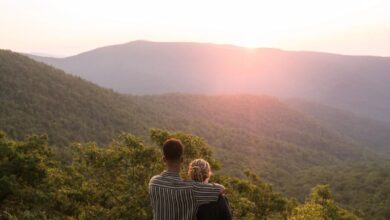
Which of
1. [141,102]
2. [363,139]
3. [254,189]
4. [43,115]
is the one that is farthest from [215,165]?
[363,139]

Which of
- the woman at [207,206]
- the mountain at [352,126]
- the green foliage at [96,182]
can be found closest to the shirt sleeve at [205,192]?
the woman at [207,206]

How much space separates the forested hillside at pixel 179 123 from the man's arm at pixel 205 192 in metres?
27.9

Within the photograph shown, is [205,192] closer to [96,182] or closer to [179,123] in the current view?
[96,182]

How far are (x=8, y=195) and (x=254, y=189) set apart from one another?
1068 cm

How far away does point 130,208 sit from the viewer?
46.6ft

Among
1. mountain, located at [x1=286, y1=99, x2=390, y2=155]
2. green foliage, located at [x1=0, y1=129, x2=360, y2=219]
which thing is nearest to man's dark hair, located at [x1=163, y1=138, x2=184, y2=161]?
green foliage, located at [x1=0, y1=129, x2=360, y2=219]

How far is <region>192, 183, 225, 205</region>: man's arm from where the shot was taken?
5.91 meters

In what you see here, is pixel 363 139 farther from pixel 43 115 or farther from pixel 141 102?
pixel 43 115

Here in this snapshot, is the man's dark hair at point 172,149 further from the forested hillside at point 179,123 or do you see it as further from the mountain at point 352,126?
the mountain at point 352,126

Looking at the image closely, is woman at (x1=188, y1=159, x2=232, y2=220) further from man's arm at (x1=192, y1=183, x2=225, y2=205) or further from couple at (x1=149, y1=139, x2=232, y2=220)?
man's arm at (x1=192, y1=183, x2=225, y2=205)

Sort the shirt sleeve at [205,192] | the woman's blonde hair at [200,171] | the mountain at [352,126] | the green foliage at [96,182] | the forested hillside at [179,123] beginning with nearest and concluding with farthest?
1. the shirt sleeve at [205,192]
2. the woman's blonde hair at [200,171]
3. the green foliage at [96,182]
4. the forested hillside at [179,123]
5. the mountain at [352,126]

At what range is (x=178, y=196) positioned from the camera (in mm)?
6051

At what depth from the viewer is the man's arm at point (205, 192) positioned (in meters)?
5.91

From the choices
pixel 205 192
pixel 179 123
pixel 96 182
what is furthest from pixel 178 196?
pixel 179 123
